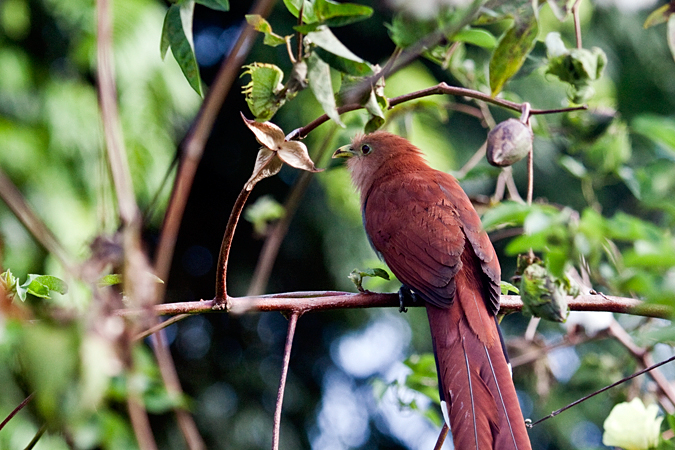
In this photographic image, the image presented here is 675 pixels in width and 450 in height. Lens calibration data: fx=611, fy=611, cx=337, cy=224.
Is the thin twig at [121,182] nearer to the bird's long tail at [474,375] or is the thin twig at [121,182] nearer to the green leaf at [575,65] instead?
the bird's long tail at [474,375]

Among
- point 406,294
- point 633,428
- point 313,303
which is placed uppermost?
point 313,303

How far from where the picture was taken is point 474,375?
1672 millimetres

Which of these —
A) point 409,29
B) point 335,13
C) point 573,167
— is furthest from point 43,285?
point 573,167

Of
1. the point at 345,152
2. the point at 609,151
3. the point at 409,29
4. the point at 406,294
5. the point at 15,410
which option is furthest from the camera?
the point at 345,152

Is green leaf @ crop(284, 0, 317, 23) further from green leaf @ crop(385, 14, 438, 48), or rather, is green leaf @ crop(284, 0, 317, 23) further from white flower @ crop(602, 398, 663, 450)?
white flower @ crop(602, 398, 663, 450)

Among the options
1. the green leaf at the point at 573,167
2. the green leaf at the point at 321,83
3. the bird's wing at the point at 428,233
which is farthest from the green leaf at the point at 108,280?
the green leaf at the point at 573,167

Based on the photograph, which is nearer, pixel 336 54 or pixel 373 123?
pixel 336 54

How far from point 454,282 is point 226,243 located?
96cm

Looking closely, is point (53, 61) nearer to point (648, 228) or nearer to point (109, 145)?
point (109, 145)

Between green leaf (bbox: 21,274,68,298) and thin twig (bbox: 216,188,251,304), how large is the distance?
0.32m

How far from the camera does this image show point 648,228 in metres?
0.71

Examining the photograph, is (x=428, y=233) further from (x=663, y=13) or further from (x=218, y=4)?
(x=218, y=4)

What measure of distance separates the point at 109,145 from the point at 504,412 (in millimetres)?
1232

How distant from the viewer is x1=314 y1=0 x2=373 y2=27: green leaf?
3.46ft
